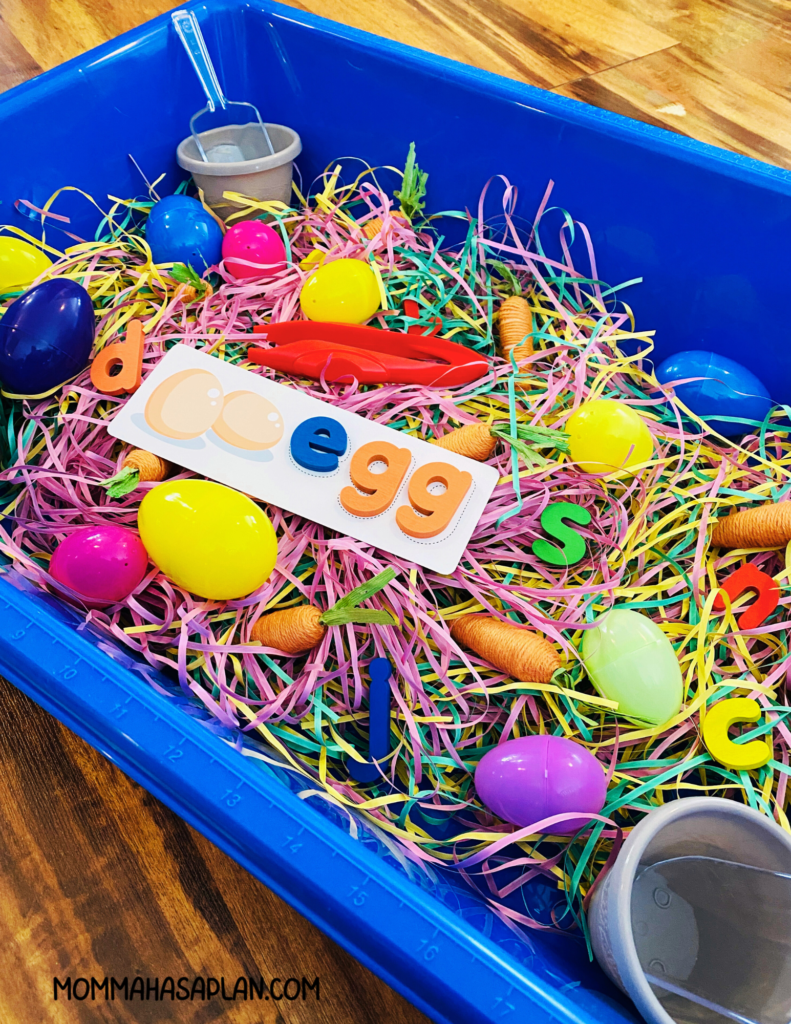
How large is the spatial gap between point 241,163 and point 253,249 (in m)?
0.11

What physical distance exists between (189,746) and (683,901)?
354 millimetres

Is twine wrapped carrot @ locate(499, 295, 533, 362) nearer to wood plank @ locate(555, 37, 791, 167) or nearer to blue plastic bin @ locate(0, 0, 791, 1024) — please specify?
blue plastic bin @ locate(0, 0, 791, 1024)

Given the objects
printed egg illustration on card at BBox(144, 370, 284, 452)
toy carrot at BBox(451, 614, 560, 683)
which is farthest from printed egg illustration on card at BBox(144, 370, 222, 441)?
toy carrot at BBox(451, 614, 560, 683)

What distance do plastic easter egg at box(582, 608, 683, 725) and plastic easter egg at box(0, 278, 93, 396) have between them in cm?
56

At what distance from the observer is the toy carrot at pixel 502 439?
2.25 ft

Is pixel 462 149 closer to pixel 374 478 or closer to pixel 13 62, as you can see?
pixel 374 478

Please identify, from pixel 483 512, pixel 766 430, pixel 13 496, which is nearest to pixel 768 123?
pixel 766 430

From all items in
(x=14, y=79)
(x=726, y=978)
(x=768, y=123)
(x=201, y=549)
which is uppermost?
(x=768, y=123)

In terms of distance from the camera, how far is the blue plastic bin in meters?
0.42

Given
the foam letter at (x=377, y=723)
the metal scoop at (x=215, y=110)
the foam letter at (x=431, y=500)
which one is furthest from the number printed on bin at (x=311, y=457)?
the metal scoop at (x=215, y=110)

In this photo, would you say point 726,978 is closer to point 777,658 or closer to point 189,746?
point 777,658

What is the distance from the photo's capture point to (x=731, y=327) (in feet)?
2.65

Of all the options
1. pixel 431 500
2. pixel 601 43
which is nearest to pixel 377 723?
pixel 431 500

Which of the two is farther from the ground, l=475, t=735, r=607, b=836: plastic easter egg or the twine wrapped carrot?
the twine wrapped carrot
